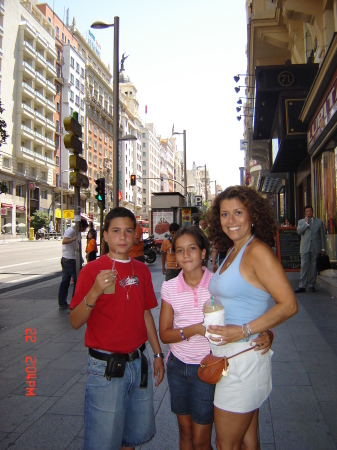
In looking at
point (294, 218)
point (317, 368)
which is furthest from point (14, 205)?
point (317, 368)

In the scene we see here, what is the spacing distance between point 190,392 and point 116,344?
1.65 ft

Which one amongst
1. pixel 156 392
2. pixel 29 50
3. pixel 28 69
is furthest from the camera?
pixel 28 69

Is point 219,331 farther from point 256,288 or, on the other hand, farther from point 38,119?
point 38,119

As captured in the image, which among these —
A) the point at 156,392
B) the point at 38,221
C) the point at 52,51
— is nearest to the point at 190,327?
the point at 156,392

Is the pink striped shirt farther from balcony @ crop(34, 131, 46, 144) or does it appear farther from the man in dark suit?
balcony @ crop(34, 131, 46, 144)

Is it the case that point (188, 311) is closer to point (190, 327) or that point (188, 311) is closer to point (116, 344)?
point (190, 327)

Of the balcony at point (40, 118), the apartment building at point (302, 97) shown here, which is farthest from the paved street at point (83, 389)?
the balcony at point (40, 118)

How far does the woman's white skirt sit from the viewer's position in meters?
2.00

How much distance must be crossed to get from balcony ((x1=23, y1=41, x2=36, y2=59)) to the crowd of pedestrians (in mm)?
52645

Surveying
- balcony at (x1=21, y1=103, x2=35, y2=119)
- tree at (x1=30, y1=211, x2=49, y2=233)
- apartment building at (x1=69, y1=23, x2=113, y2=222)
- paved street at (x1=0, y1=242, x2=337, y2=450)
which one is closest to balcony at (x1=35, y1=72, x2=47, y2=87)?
balcony at (x1=21, y1=103, x2=35, y2=119)

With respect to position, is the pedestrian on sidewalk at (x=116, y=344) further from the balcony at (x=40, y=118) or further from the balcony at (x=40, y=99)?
the balcony at (x=40, y=99)

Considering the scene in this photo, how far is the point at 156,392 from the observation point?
158 inches

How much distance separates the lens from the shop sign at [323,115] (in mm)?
7809
